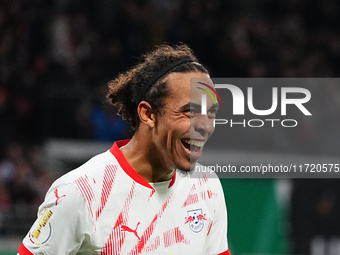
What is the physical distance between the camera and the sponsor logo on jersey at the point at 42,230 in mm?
3289

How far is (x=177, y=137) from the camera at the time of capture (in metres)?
3.51

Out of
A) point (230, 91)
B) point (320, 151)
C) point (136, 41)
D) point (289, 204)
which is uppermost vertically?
point (136, 41)

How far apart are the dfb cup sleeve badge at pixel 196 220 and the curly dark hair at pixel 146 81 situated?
0.50 m

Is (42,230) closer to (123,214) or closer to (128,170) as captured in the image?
(123,214)

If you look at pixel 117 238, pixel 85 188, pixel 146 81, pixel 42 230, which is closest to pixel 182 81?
pixel 146 81

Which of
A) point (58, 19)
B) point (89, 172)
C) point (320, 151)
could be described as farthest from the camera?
point (58, 19)

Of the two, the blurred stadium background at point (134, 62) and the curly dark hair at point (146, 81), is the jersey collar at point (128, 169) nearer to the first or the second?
the curly dark hair at point (146, 81)

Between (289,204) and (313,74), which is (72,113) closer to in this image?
(289,204)

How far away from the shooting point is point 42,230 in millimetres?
3309

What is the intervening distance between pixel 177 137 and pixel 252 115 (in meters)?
5.04

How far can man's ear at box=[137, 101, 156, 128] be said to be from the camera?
357 centimetres

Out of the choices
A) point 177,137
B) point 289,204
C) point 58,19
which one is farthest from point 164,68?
point 58,19

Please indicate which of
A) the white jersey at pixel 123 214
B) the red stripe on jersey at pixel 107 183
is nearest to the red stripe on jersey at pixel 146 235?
the white jersey at pixel 123 214

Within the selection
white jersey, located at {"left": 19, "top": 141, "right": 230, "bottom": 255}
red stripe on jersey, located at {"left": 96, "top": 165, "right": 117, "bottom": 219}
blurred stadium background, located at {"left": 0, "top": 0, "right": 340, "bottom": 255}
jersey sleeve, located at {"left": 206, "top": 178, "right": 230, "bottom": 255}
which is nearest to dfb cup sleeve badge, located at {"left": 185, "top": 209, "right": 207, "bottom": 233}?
white jersey, located at {"left": 19, "top": 141, "right": 230, "bottom": 255}
